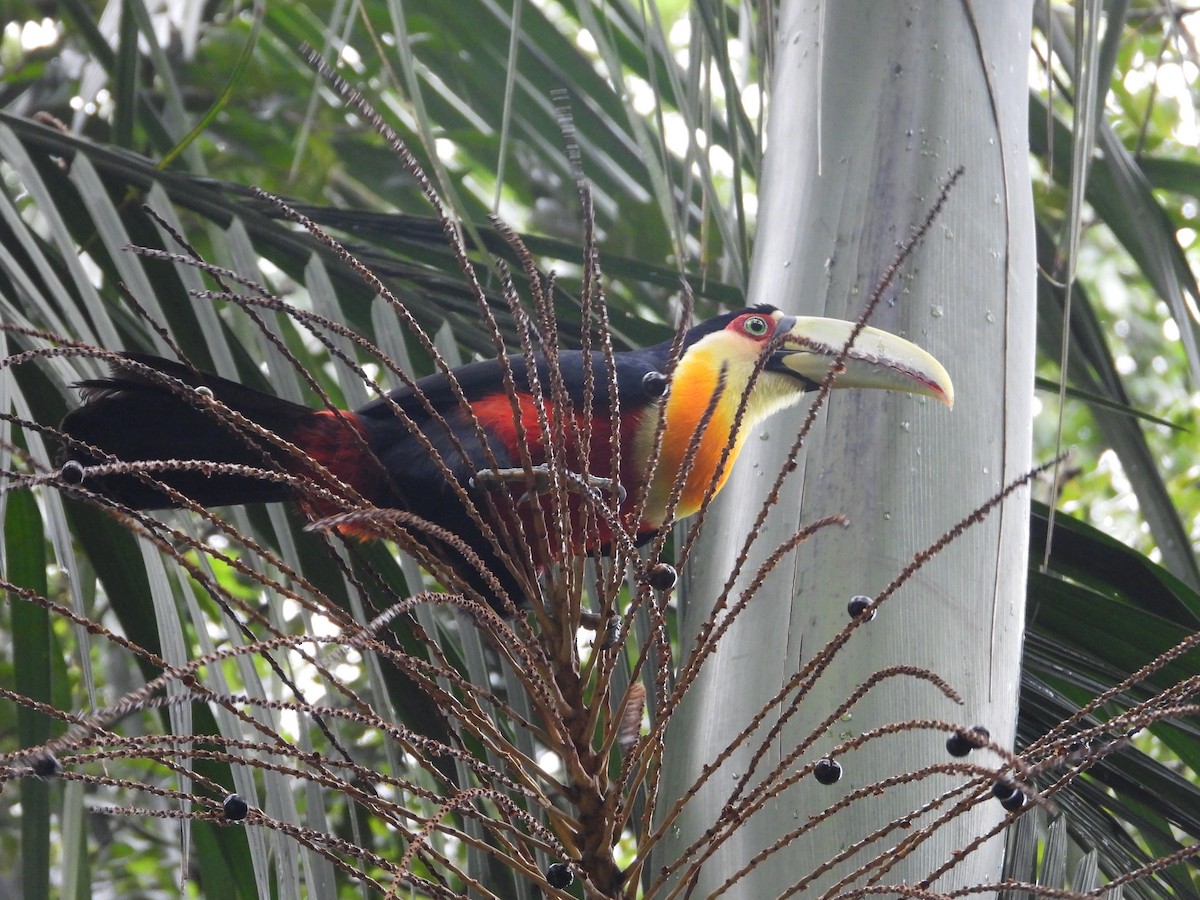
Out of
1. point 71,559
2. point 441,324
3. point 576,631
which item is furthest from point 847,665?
point 441,324

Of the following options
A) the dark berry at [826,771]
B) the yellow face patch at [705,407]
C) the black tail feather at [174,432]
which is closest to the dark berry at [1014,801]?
the dark berry at [826,771]

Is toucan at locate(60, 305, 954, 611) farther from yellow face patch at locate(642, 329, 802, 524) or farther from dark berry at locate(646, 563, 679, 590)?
dark berry at locate(646, 563, 679, 590)

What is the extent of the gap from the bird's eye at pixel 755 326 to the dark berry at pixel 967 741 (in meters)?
0.92

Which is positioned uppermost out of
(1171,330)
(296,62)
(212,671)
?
(296,62)

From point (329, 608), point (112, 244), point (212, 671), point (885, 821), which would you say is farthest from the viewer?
point (112, 244)

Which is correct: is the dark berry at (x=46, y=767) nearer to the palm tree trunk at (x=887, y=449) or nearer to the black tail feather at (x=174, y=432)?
the palm tree trunk at (x=887, y=449)

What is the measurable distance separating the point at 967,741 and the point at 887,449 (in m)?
0.57

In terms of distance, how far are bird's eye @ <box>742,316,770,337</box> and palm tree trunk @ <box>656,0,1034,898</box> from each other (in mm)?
151

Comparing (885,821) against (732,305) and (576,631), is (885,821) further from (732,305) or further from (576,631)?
(732,305)

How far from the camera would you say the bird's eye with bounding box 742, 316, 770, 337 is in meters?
1.93

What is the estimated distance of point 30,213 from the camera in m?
2.92

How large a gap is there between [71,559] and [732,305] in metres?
1.32

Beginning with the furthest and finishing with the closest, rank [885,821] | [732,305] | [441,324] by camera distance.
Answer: [732,305] < [441,324] < [885,821]

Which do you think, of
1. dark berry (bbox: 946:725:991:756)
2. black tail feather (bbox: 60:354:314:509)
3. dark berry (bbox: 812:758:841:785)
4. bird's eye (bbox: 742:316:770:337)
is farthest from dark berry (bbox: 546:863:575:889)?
bird's eye (bbox: 742:316:770:337)
